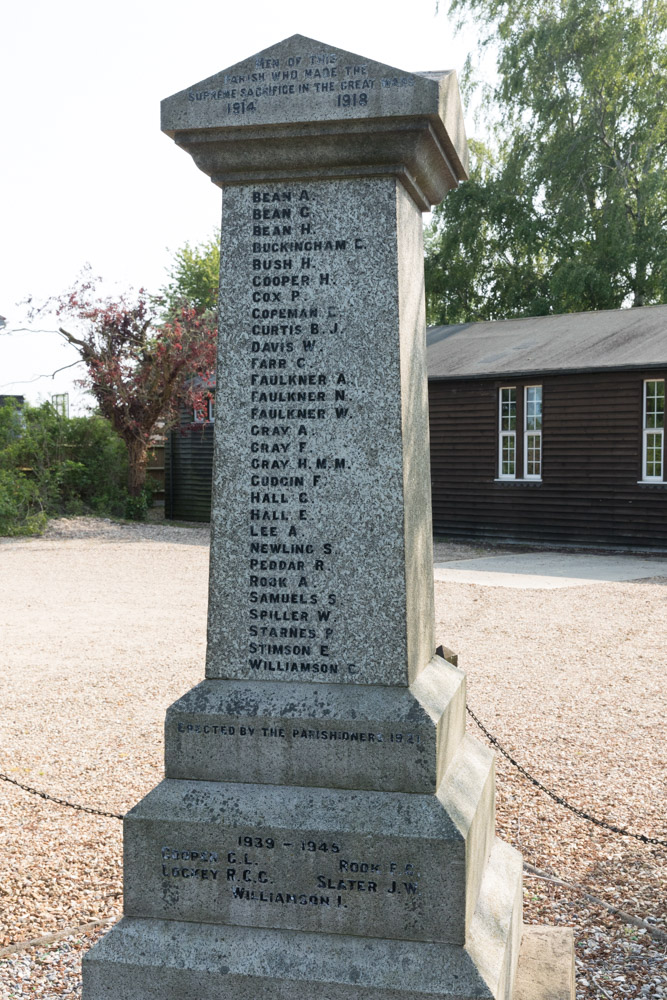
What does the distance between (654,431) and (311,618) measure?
1724 centimetres

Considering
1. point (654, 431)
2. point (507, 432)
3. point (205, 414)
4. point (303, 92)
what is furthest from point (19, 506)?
point (303, 92)

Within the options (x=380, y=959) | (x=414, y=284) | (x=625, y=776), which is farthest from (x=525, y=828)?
(x=414, y=284)

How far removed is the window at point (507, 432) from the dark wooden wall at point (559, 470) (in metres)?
0.19

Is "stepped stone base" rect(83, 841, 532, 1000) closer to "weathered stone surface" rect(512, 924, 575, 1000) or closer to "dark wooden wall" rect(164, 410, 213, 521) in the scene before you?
"weathered stone surface" rect(512, 924, 575, 1000)

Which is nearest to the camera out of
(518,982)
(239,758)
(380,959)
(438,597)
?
(380,959)

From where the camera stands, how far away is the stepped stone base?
2.77 metres

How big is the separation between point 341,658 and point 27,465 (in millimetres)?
24276

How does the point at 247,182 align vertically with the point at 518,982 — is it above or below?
above

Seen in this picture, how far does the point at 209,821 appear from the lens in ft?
9.76

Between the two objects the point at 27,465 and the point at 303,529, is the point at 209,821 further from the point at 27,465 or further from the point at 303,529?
the point at 27,465

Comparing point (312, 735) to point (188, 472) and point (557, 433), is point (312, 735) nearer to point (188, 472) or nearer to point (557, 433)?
point (557, 433)

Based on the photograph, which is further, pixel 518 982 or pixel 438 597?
pixel 438 597

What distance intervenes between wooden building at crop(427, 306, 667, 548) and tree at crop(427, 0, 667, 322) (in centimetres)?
873

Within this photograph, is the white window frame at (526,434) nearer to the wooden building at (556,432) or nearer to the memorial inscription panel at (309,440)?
the wooden building at (556,432)
